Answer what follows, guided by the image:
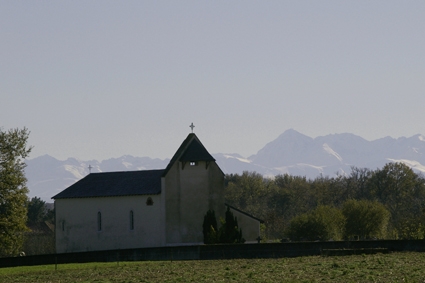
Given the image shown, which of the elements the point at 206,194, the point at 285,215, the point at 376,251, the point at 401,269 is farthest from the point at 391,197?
the point at 401,269

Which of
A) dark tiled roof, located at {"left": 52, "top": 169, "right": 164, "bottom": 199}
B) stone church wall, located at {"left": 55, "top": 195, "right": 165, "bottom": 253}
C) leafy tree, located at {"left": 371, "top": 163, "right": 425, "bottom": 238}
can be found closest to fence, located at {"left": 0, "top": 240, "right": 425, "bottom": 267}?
stone church wall, located at {"left": 55, "top": 195, "right": 165, "bottom": 253}

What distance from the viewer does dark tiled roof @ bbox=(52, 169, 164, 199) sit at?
7174cm

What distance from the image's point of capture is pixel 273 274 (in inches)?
1475

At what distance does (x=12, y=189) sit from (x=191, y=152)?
50.5ft

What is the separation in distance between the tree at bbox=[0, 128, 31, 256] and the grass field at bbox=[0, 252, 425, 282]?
1413 centimetres

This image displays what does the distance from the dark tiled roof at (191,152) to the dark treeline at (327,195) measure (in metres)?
22.4

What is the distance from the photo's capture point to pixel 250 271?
39.9 meters

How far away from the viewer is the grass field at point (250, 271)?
1379 inches

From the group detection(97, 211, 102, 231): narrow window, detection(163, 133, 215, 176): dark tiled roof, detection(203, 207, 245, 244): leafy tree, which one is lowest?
detection(203, 207, 245, 244): leafy tree

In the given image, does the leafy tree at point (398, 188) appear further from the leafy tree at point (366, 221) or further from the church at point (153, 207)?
the church at point (153, 207)

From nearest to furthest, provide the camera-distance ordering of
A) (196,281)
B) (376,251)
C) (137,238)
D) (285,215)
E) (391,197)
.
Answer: (196,281)
(376,251)
(137,238)
(391,197)
(285,215)

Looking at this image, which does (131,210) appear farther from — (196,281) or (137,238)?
(196,281)

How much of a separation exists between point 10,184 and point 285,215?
5568 cm

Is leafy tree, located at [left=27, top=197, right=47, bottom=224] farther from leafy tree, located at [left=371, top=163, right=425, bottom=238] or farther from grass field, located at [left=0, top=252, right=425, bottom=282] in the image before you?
grass field, located at [left=0, top=252, right=425, bottom=282]
